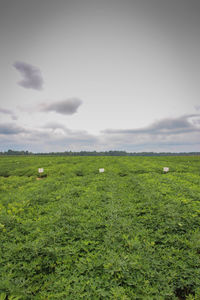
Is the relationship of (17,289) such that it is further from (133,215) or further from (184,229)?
(184,229)

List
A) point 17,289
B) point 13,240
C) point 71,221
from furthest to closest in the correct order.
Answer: point 71,221 < point 13,240 < point 17,289

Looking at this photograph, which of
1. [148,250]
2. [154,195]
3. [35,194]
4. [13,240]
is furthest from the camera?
[35,194]

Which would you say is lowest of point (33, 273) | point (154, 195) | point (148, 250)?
point (33, 273)

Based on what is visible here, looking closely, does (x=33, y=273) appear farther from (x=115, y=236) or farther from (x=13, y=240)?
(x=115, y=236)

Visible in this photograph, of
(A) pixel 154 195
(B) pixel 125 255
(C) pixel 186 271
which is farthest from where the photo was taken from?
(A) pixel 154 195

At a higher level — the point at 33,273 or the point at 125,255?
the point at 125,255

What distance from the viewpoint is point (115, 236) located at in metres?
5.09

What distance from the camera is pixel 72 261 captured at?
4332mm

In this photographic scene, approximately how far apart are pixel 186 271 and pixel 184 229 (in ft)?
5.92

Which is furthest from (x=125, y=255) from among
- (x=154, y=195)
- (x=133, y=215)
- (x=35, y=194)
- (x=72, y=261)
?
(x=35, y=194)

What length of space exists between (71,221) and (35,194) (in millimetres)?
4460

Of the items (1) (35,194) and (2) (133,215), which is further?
(1) (35,194)

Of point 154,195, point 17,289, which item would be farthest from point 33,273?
point 154,195

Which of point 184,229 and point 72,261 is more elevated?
point 184,229
